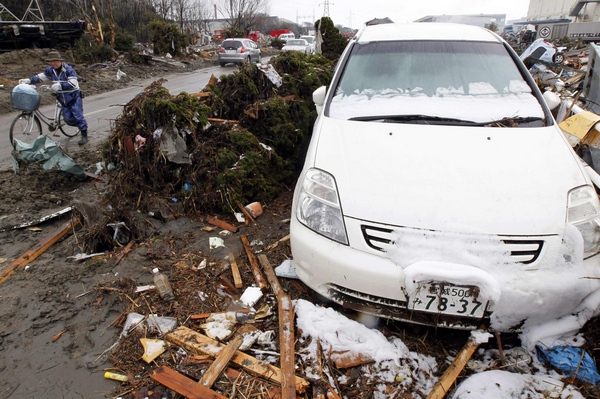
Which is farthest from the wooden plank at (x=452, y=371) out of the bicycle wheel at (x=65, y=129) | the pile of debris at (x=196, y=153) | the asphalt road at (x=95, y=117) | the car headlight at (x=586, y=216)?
the bicycle wheel at (x=65, y=129)

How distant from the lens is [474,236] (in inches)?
78.7

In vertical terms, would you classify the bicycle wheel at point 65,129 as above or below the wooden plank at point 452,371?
above

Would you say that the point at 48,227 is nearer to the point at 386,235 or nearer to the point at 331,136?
the point at 331,136

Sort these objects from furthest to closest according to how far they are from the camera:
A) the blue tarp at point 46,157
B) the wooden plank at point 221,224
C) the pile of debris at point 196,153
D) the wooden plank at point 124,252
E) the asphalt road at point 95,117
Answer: the asphalt road at point 95,117, the blue tarp at point 46,157, the pile of debris at point 196,153, the wooden plank at point 221,224, the wooden plank at point 124,252

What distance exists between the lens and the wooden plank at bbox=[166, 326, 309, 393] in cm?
208

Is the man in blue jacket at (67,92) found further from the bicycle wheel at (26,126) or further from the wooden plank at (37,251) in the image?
the wooden plank at (37,251)

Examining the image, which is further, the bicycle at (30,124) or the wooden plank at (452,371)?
the bicycle at (30,124)

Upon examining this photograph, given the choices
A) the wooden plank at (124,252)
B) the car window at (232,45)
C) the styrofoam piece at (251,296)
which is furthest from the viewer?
the car window at (232,45)

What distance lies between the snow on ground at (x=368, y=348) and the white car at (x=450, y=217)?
0.22 m

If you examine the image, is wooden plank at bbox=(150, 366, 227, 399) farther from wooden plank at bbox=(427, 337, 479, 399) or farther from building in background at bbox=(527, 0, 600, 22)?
building in background at bbox=(527, 0, 600, 22)

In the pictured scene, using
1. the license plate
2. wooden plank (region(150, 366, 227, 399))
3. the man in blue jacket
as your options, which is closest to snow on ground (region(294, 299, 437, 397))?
the license plate

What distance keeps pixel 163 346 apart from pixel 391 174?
6.21 feet

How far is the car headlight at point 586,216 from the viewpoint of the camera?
2100 mm

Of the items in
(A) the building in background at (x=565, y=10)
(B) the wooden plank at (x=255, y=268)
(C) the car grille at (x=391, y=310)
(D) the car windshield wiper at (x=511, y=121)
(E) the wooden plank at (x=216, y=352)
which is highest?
(A) the building in background at (x=565, y=10)
